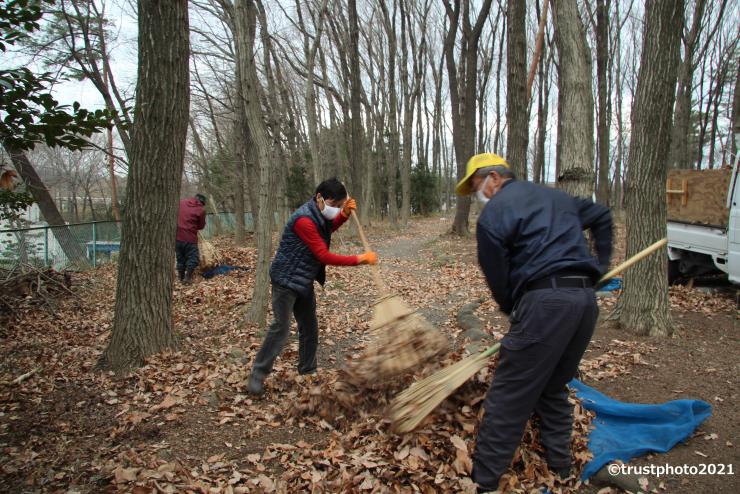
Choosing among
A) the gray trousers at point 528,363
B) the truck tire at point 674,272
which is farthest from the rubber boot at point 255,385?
the truck tire at point 674,272

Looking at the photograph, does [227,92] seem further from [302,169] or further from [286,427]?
[286,427]

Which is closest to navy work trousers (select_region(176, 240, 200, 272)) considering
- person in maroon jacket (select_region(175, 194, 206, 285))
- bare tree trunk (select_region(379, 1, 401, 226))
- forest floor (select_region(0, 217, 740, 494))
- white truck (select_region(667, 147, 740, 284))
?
person in maroon jacket (select_region(175, 194, 206, 285))

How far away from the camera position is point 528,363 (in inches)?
102

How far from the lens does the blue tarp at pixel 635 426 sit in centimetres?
316

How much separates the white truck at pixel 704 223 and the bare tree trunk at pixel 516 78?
271cm

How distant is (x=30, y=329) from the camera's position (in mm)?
6348

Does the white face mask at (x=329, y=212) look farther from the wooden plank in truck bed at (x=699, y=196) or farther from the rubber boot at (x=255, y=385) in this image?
the wooden plank in truck bed at (x=699, y=196)

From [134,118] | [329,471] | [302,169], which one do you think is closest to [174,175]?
[134,118]

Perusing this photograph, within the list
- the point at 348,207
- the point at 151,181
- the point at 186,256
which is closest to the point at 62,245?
the point at 186,256

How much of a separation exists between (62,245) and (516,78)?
10884mm

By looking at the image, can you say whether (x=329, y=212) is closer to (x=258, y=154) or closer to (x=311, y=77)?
(x=258, y=154)

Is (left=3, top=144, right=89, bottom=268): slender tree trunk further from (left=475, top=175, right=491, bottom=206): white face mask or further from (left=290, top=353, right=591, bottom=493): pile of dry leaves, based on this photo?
(left=475, top=175, right=491, bottom=206): white face mask

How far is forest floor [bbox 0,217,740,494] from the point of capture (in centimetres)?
293

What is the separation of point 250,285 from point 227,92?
579 inches
